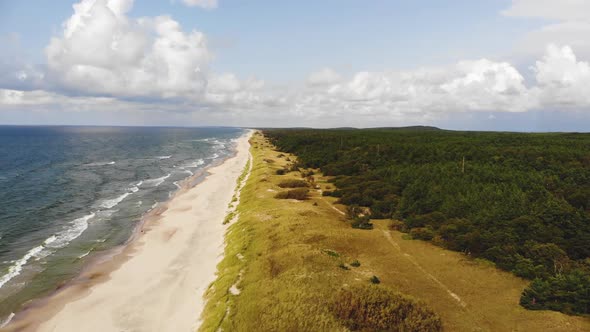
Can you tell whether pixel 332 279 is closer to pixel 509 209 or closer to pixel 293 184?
pixel 509 209

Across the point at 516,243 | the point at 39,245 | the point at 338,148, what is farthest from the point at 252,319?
the point at 338,148

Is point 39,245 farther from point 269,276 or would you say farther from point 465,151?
point 465,151

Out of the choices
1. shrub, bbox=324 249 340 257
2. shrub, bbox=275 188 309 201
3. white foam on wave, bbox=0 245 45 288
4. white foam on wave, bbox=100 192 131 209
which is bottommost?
white foam on wave, bbox=0 245 45 288

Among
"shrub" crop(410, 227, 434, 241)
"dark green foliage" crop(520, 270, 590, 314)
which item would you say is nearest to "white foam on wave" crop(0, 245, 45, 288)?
"shrub" crop(410, 227, 434, 241)

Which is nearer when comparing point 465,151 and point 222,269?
point 222,269

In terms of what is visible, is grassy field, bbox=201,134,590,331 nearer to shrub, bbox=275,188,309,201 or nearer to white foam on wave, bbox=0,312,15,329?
shrub, bbox=275,188,309,201

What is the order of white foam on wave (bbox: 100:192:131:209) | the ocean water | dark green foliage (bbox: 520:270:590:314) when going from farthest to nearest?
white foam on wave (bbox: 100:192:131:209) < the ocean water < dark green foliage (bbox: 520:270:590:314)
